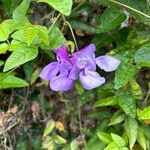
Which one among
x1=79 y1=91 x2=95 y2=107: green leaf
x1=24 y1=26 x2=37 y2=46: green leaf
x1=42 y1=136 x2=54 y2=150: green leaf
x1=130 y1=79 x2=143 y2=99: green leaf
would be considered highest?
x1=24 y1=26 x2=37 y2=46: green leaf

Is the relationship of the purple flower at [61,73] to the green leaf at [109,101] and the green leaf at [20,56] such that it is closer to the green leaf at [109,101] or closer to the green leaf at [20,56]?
the green leaf at [20,56]

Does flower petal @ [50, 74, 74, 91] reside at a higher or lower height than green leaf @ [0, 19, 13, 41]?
lower

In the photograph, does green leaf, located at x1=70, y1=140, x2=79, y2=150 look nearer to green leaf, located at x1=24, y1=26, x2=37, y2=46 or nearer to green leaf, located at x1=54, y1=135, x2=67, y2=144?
green leaf, located at x1=54, y1=135, x2=67, y2=144

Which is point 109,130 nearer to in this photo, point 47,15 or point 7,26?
point 47,15

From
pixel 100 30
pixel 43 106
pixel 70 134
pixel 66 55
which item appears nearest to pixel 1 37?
pixel 66 55

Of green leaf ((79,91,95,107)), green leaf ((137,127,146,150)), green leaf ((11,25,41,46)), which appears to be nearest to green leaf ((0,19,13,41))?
green leaf ((11,25,41,46))

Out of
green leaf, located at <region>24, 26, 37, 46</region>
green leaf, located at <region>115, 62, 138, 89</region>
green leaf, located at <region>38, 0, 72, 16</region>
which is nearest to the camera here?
green leaf, located at <region>38, 0, 72, 16</region>
